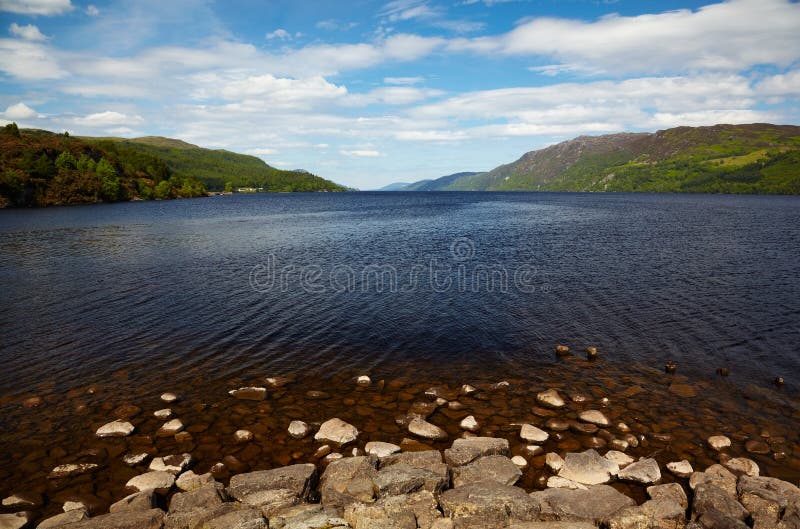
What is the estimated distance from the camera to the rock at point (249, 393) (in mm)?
22784

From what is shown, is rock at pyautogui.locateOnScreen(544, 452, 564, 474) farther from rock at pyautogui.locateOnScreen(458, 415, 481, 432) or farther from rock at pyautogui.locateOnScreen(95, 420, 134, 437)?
rock at pyautogui.locateOnScreen(95, 420, 134, 437)

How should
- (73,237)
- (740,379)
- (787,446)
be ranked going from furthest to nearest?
1. (73,237)
2. (740,379)
3. (787,446)

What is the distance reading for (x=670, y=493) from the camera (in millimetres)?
14891

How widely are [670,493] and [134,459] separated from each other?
20.3 metres

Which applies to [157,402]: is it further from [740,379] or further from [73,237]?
[73,237]

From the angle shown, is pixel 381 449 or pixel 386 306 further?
pixel 386 306

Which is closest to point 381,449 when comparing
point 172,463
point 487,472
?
point 487,472

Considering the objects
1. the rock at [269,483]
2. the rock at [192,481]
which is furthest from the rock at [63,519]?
the rock at [269,483]

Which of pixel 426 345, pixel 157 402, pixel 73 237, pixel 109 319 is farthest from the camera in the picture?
pixel 73 237

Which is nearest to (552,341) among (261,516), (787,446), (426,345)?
(426,345)

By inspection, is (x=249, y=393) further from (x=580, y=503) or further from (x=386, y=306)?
(x=386, y=306)

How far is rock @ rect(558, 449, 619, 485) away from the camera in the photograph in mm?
16156

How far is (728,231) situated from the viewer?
9362 centimetres

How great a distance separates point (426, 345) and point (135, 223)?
109 metres
